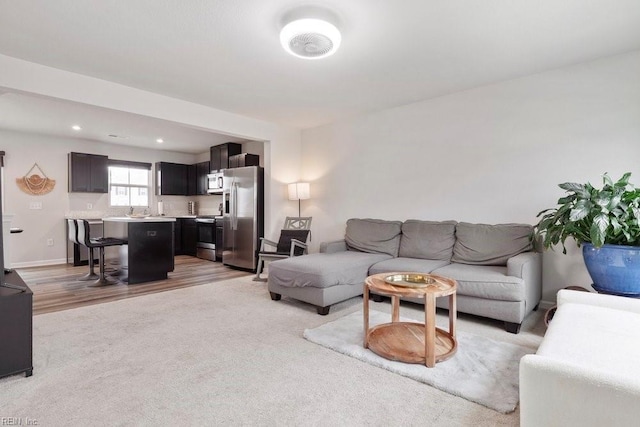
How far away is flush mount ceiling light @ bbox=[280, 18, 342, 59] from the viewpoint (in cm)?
226

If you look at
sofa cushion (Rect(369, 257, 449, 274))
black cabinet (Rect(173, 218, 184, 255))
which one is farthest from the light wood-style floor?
sofa cushion (Rect(369, 257, 449, 274))

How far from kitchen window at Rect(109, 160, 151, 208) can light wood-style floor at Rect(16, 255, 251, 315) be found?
1672 millimetres

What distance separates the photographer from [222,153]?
21.1 feet

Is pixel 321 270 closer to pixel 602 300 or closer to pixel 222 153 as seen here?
pixel 602 300

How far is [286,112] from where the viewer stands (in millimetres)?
4590

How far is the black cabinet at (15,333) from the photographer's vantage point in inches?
74.2

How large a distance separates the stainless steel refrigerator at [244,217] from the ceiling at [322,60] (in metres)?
1.63

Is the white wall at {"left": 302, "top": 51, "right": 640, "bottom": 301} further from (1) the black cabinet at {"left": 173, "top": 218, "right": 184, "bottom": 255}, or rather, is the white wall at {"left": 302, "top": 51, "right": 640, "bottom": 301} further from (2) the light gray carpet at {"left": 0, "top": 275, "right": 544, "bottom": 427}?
(1) the black cabinet at {"left": 173, "top": 218, "right": 184, "bottom": 255}

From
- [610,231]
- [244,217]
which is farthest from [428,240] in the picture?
[244,217]

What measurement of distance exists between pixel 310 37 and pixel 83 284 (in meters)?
4.35

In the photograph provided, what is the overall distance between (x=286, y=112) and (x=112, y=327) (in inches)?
130

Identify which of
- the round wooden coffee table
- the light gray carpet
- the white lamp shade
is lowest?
the light gray carpet

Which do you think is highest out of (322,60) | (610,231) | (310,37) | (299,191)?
(322,60)

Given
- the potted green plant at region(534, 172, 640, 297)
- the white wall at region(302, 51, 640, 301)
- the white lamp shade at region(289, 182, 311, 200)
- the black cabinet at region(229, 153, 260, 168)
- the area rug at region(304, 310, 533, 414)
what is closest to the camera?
the area rug at region(304, 310, 533, 414)
